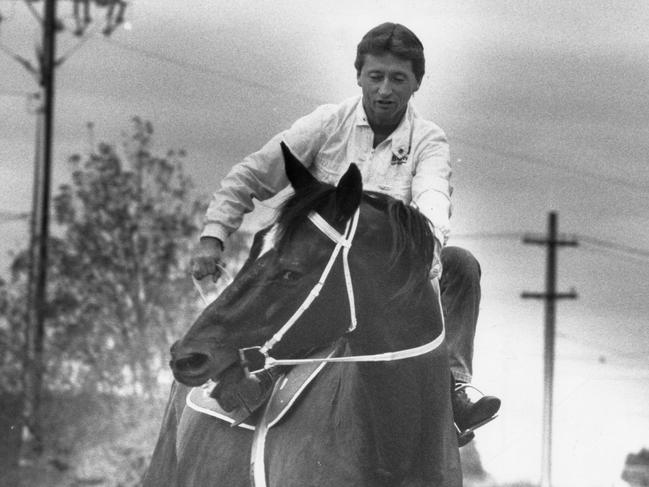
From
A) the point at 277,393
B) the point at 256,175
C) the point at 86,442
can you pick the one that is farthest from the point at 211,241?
the point at 86,442

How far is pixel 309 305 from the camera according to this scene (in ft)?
19.0

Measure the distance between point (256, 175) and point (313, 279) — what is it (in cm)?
106

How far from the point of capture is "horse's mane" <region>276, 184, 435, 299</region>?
589cm

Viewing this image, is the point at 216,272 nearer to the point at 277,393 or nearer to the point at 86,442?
the point at 277,393

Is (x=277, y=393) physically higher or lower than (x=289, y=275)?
lower

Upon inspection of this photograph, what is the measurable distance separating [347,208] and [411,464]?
3.16ft

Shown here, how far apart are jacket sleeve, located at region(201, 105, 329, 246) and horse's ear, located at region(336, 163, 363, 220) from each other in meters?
0.76

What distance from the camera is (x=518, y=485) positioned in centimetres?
1650

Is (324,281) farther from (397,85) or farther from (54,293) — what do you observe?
(54,293)

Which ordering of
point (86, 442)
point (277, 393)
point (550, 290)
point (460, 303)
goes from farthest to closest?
1. point (550, 290)
2. point (86, 442)
3. point (460, 303)
4. point (277, 393)

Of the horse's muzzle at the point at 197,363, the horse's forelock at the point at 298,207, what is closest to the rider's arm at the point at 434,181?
the horse's forelock at the point at 298,207

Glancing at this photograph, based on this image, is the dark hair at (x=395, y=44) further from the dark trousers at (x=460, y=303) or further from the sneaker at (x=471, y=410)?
the sneaker at (x=471, y=410)

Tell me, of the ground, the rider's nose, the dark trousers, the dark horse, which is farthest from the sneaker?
the ground

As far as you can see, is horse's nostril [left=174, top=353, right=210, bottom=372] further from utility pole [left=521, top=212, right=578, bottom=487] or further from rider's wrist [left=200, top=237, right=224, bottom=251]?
utility pole [left=521, top=212, right=578, bottom=487]
